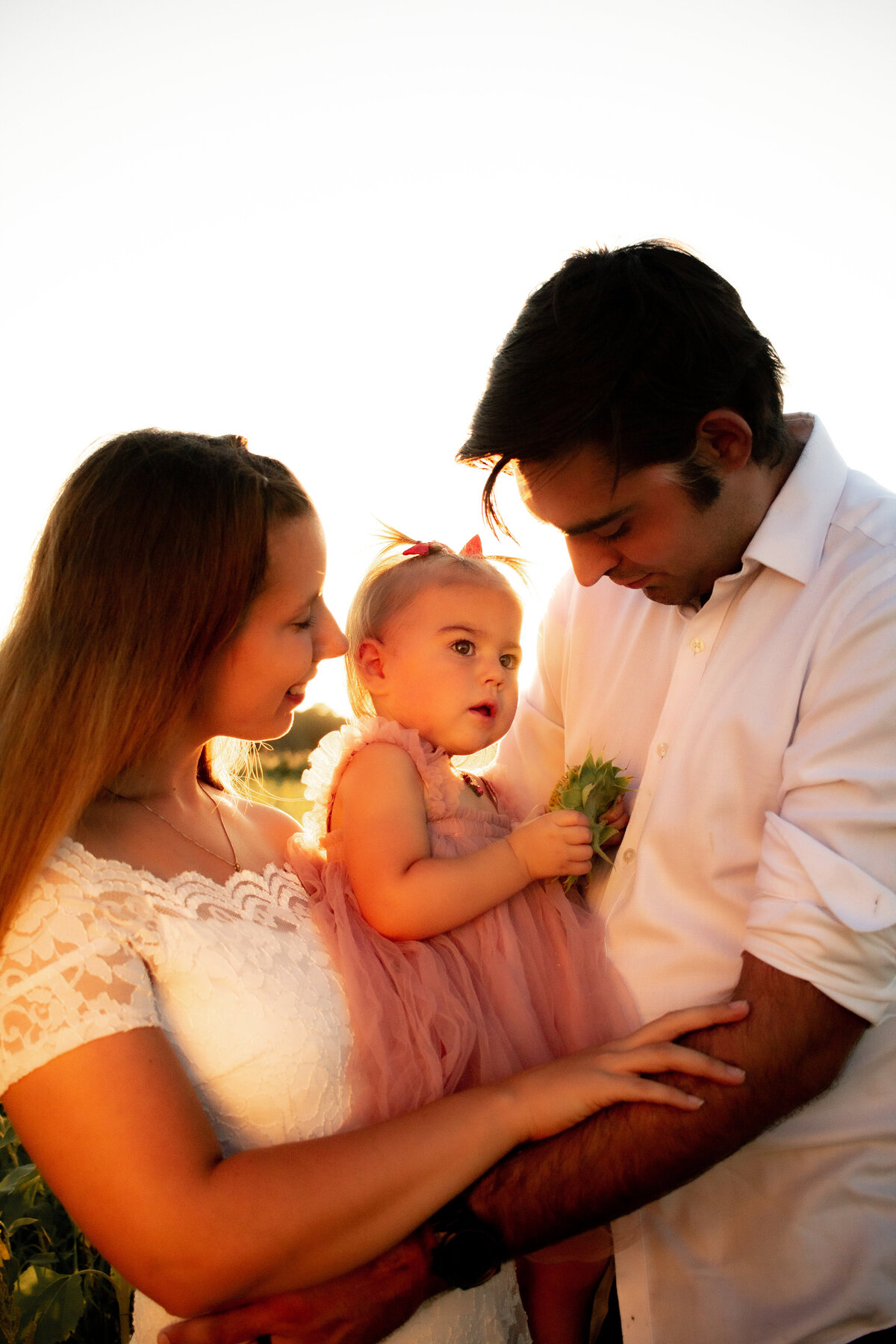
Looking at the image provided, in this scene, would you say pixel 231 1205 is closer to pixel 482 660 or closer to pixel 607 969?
pixel 607 969

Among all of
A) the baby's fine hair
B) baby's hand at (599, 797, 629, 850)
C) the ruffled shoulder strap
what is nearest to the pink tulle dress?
the ruffled shoulder strap

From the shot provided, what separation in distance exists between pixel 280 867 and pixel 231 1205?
889mm

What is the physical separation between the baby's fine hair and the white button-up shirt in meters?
0.76

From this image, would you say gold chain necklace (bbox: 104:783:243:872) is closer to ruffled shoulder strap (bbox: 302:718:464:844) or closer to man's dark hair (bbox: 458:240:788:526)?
ruffled shoulder strap (bbox: 302:718:464:844)

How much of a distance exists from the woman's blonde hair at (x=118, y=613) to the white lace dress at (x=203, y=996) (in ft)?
0.62

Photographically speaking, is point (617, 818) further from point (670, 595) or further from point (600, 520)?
point (600, 520)

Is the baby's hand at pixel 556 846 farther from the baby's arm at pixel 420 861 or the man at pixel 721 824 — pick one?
the man at pixel 721 824

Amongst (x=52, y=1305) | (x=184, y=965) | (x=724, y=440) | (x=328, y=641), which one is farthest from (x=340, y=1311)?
(x=724, y=440)

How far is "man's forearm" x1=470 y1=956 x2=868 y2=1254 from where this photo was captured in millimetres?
2059

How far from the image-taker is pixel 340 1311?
2.02 meters

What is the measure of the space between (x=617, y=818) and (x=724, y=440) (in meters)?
1.09

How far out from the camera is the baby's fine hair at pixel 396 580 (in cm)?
306

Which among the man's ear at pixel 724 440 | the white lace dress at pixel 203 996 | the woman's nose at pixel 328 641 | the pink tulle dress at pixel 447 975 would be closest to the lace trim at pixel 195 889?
the white lace dress at pixel 203 996

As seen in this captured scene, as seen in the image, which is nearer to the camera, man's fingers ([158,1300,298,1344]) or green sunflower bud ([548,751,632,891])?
man's fingers ([158,1300,298,1344])
